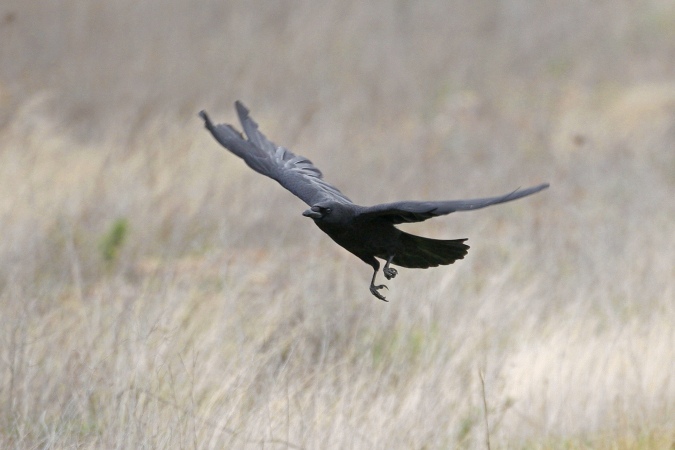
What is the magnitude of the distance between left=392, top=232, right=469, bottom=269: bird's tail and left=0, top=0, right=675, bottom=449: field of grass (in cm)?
73

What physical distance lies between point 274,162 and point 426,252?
3.19 feet

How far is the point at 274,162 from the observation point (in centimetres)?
418

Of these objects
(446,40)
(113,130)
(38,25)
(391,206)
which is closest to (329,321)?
(391,206)

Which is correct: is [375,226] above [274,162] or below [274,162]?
below

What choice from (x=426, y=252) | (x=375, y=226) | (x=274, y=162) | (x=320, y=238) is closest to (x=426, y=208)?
(x=375, y=226)

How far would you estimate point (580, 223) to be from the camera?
689cm

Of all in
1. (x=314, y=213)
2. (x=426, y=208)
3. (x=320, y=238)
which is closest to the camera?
(x=426, y=208)

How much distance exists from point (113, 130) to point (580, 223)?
13.4 ft

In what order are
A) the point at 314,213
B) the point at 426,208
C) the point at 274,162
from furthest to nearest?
the point at 274,162
the point at 314,213
the point at 426,208

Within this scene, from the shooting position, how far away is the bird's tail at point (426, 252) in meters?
3.44

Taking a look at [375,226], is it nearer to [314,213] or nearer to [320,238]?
[314,213]

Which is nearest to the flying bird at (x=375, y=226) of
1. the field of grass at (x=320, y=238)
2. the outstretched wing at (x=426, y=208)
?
the outstretched wing at (x=426, y=208)

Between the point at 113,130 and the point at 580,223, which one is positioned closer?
the point at 580,223

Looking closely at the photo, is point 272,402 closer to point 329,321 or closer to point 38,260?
point 329,321
